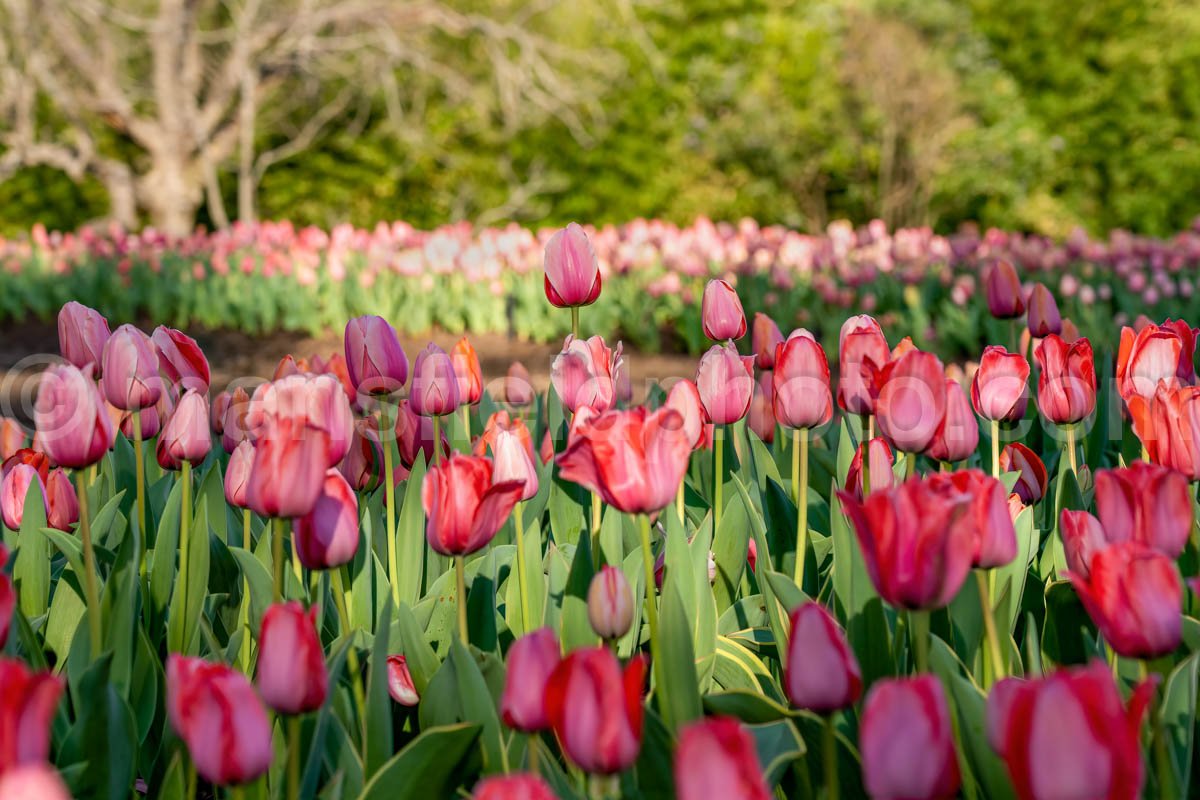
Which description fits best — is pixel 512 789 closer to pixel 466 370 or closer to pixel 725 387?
pixel 725 387

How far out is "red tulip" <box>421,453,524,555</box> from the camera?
1096 millimetres

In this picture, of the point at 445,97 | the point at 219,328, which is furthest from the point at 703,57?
the point at 219,328

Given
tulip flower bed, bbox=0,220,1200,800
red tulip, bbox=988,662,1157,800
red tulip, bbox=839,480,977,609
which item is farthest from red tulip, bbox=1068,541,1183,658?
red tulip, bbox=988,662,1157,800

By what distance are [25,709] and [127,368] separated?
810 mm

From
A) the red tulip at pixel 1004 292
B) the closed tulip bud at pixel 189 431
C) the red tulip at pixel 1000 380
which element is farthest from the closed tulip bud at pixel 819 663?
the red tulip at pixel 1004 292

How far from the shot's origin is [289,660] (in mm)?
909

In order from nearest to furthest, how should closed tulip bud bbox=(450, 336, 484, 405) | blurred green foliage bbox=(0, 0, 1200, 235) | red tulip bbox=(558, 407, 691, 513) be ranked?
red tulip bbox=(558, 407, 691, 513)
closed tulip bud bbox=(450, 336, 484, 405)
blurred green foliage bbox=(0, 0, 1200, 235)

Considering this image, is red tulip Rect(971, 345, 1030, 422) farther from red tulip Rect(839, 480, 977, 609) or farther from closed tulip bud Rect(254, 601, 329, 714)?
closed tulip bud Rect(254, 601, 329, 714)

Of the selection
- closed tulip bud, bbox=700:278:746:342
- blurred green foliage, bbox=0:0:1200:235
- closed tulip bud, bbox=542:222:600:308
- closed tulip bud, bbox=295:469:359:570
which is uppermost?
blurred green foliage, bbox=0:0:1200:235

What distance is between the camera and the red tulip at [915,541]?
0.89 meters

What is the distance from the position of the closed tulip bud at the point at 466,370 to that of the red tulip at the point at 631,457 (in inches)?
30.1

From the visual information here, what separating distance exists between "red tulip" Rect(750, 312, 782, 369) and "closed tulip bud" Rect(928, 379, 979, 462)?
23.1 inches

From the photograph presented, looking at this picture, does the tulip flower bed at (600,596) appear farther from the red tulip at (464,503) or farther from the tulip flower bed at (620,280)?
the tulip flower bed at (620,280)

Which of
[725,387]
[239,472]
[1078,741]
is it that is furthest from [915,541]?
[239,472]
